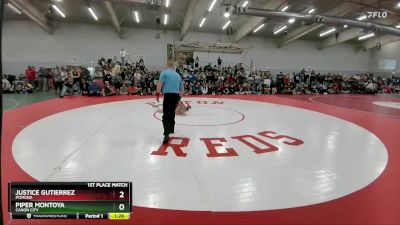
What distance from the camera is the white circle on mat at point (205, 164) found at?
7.96ft

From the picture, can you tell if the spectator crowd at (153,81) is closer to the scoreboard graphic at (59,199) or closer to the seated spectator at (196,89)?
the seated spectator at (196,89)

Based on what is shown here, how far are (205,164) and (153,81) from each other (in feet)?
35.2

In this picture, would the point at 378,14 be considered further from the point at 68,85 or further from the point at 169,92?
the point at 68,85

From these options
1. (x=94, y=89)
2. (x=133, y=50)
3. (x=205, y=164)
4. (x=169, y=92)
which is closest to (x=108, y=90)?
(x=94, y=89)

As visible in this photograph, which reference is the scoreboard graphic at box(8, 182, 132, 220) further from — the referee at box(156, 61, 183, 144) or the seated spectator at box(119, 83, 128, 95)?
the seated spectator at box(119, 83, 128, 95)

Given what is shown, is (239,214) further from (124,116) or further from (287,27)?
(287,27)

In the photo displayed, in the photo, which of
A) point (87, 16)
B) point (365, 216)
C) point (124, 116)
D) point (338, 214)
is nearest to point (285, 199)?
point (338, 214)

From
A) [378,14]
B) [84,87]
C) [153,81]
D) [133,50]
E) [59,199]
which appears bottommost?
[59,199]

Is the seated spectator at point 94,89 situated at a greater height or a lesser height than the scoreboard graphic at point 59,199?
greater

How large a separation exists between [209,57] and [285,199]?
16.1 m

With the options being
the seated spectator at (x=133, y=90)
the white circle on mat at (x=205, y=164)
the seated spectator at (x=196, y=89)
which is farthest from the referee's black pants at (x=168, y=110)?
the seated spectator at (x=196, y=89)

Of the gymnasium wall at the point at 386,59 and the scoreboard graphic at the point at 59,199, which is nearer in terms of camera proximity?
the scoreboard graphic at the point at 59,199

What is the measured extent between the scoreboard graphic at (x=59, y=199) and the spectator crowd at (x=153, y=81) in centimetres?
1004

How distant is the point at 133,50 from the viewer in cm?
1917
